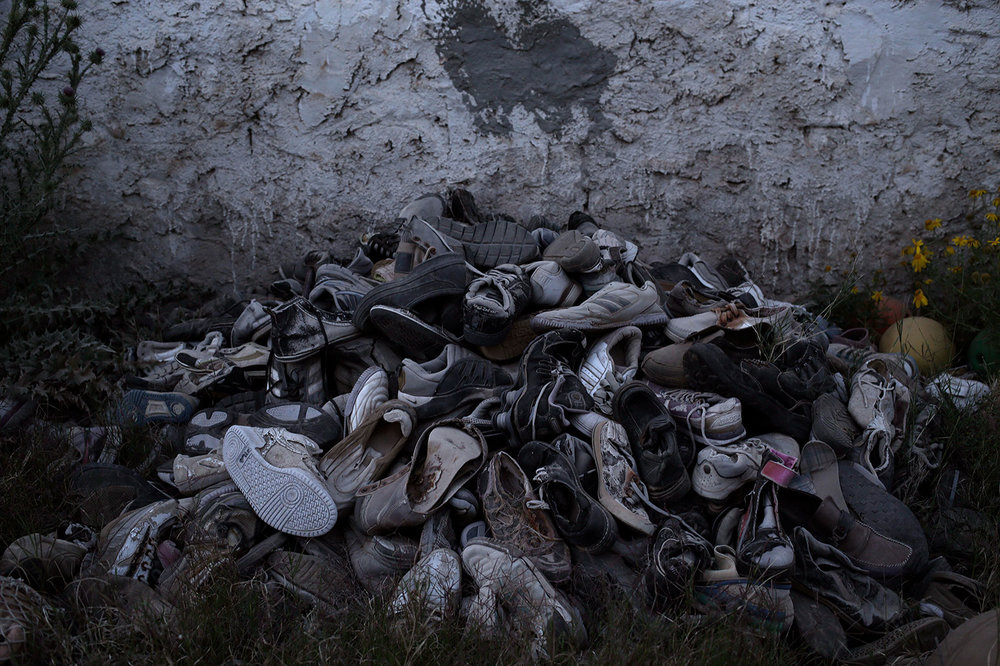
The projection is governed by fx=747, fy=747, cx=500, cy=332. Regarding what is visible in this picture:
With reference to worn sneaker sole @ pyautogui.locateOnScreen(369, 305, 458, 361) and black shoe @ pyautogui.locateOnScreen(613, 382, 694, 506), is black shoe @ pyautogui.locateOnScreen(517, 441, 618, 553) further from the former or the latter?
worn sneaker sole @ pyautogui.locateOnScreen(369, 305, 458, 361)

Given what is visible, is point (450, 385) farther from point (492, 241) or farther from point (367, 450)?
point (492, 241)

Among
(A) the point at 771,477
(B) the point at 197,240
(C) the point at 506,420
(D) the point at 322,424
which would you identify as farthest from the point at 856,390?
(B) the point at 197,240

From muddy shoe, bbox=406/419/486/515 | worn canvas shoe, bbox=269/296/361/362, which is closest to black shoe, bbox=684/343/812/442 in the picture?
muddy shoe, bbox=406/419/486/515

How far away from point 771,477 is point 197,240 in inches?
117

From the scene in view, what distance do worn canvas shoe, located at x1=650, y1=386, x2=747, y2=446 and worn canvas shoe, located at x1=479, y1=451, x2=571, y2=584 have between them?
1.97 feet

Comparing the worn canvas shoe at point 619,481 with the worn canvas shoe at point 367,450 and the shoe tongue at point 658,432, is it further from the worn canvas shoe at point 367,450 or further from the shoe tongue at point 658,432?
the worn canvas shoe at point 367,450

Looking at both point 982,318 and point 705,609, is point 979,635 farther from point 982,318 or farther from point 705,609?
point 982,318

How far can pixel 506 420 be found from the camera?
2.51 meters

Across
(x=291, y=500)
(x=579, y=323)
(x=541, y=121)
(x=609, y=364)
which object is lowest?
(x=291, y=500)

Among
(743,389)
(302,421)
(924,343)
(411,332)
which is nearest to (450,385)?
(411,332)

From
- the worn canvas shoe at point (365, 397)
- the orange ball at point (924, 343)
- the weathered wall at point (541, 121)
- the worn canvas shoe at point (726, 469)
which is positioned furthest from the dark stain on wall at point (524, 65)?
the worn canvas shoe at point (726, 469)

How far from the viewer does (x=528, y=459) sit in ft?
7.72

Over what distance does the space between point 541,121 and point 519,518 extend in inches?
A: 86.2

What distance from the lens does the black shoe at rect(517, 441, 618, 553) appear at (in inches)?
84.2
